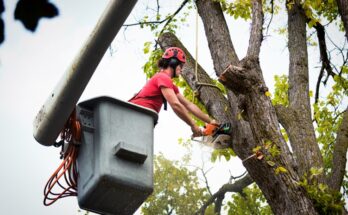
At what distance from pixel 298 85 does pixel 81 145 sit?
3.51m

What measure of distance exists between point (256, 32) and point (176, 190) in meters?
11.1

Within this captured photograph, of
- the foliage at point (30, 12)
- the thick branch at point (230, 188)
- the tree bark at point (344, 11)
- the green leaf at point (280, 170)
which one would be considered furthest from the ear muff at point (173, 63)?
the thick branch at point (230, 188)

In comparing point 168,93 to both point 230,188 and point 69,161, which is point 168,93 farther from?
point 230,188

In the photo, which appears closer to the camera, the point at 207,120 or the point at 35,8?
the point at 35,8

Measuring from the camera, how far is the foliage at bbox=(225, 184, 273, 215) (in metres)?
12.6

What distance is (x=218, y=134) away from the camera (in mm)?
5793

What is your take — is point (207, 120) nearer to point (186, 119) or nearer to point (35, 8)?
point (186, 119)

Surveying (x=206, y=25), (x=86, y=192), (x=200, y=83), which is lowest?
(x=86, y=192)

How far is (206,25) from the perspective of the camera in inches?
273

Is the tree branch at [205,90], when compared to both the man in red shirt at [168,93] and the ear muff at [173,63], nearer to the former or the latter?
the man in red shirt at [168,93]

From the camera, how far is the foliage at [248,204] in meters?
12.6

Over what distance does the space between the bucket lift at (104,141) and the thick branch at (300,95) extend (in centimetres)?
231

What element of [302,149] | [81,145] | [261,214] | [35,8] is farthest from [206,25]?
[261,214]

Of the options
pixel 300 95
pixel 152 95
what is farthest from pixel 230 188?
pixel 152 95
